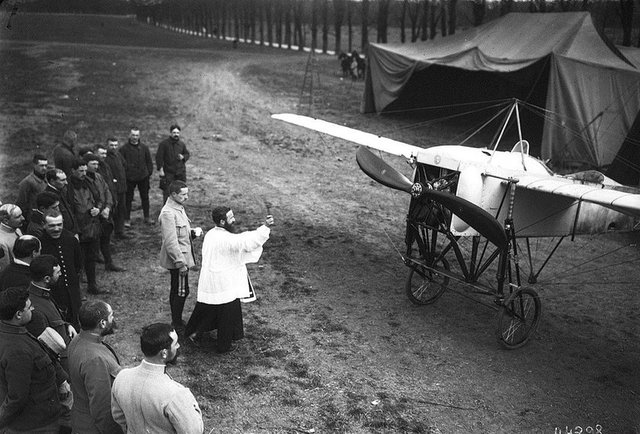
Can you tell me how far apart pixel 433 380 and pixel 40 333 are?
409 centimetres

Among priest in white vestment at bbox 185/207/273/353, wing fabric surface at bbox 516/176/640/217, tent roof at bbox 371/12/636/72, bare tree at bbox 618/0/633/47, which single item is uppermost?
bare tree at bbox 618/0/633/47

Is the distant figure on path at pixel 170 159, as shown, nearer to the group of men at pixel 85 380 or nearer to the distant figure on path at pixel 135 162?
the distant figure on path at pixel 135 162

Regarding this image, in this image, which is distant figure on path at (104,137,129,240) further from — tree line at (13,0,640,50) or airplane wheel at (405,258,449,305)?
tree line at (13,0,640,50)

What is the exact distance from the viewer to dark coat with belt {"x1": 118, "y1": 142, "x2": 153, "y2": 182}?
10.1m

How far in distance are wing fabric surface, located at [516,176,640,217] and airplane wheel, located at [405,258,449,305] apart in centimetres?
169

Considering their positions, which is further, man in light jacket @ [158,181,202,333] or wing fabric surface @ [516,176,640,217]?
man in light jacket @ [158,181,202,333]


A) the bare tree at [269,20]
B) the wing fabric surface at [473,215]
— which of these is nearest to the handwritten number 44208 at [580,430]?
the wing fabric surface at [473,215]

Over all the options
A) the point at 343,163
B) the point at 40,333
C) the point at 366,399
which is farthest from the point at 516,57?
the point at 40,333

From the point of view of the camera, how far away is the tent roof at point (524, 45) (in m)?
16.1

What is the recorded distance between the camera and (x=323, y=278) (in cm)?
891

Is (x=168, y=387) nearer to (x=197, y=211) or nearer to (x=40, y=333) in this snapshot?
(x=40, y=333)

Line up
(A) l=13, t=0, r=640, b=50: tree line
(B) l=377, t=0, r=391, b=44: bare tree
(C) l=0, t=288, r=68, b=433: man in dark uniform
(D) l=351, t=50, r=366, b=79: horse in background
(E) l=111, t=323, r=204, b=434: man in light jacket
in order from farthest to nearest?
(B) l=377, t=0, r=391, b=44: bare tree, (D) l=351, t=50, r=366, b=79: horse in background, (A) l=13, t=0, r=640, b=50: tree line, (C) l=0, t=288, r=68, b=433: man in dark uniform, (E) l=111, t=323, r=204, b=434: man in light jacket

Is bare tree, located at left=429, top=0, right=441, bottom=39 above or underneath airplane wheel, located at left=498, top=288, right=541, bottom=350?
above

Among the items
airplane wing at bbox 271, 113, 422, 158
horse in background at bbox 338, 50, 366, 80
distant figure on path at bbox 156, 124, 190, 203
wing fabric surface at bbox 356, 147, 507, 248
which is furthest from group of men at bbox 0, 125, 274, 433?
horse in background at bbox 338, 50, 366, 80
